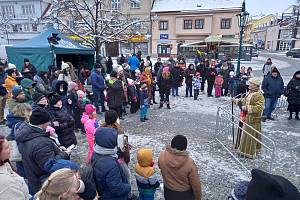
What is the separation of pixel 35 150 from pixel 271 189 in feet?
8.27

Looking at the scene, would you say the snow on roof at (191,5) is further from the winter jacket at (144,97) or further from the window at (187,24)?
the winter jacket at (144,97)

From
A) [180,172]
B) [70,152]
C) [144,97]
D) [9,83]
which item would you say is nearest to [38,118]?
[70,152]

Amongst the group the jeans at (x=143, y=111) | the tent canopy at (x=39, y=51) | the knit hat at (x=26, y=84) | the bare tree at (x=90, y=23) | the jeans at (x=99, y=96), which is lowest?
the jeans at (x=143, y=111)

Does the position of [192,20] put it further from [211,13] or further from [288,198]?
[288,198]

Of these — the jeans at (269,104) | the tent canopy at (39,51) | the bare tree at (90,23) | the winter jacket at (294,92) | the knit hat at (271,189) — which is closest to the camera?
the knit hat at (271,189)

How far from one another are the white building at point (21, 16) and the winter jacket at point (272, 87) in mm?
46789

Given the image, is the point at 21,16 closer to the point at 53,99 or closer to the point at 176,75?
the point at 176,75

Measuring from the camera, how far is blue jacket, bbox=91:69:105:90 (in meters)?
8.38

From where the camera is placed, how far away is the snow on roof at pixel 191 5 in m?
35.9

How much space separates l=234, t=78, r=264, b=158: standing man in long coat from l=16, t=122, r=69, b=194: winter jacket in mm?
4056

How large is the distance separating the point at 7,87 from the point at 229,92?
32.2 feet

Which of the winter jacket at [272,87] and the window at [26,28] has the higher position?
the window at [26,28]

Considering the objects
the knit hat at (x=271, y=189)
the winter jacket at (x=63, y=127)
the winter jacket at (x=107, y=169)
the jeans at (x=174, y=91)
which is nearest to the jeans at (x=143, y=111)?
the winter jacket at (x=63, y=127)

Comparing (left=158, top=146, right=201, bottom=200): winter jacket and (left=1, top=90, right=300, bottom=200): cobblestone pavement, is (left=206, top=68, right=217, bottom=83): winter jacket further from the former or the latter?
(left=158, top=146, right=201, bottom=200): winter jacket
